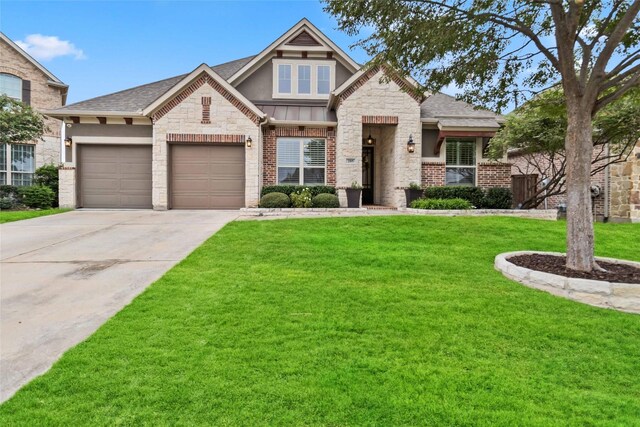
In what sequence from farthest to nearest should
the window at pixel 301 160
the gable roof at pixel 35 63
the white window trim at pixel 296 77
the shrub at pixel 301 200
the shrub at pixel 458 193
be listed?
the gable roof at pixel 35 63
the white window trim at pixel 296 77
the window at pixel 301 160
the shrub at pixel 458 193
the shrub at pixel 301 200


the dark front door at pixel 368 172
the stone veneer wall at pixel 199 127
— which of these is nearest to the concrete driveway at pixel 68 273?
the stone veneer wall at pixel 199 127

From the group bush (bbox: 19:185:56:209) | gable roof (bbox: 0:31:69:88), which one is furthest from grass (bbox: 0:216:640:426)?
gable roof (bbox: 0:31:69:88)

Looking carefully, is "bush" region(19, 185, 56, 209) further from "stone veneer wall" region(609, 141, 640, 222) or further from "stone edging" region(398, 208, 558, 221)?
"stone veneer wall" region(609, 141, 640, 222)

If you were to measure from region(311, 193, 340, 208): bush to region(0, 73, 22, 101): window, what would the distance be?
54.4 feet

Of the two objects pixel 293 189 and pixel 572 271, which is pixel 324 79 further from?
pixel 572 271

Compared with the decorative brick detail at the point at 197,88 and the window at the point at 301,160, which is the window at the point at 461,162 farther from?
the decorative brick detail at the point at 197,88

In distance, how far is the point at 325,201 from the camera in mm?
12516

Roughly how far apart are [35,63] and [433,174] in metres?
20.4

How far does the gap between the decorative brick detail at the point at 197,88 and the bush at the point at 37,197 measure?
546cm

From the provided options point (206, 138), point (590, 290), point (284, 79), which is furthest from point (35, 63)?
point (590, 290)

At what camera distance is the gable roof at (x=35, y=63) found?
57.9 feet

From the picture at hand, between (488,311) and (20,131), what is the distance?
58.2 ft

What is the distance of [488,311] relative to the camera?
3.89 meters

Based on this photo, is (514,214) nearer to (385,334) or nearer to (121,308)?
(385,334)
